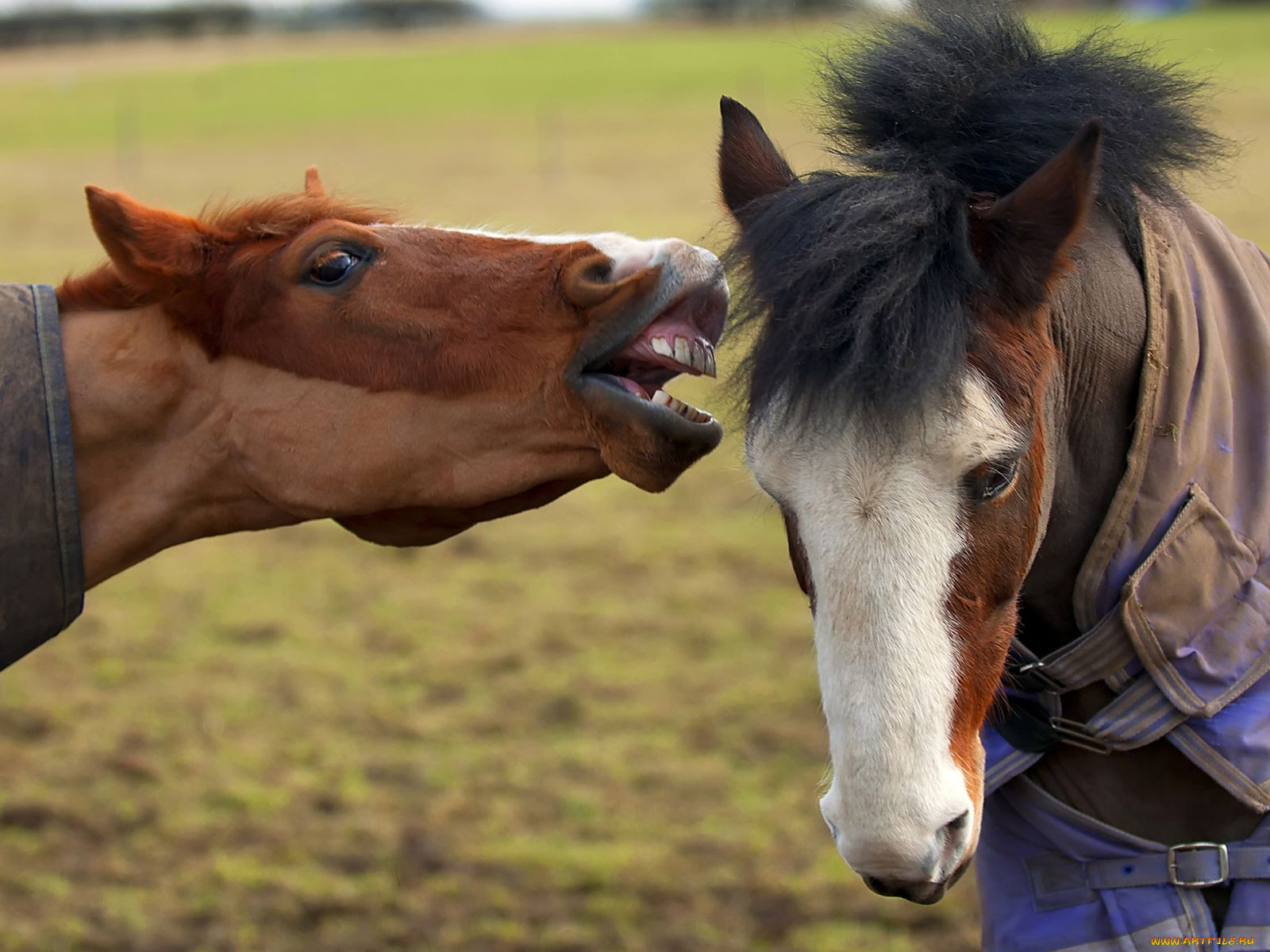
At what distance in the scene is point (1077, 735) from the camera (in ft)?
7.30

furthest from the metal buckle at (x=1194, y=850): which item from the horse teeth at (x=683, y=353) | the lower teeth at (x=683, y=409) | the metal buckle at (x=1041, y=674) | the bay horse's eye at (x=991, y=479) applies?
the horse teeth at (x=683, y=353)

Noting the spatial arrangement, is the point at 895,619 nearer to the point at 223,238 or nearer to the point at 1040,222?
the point at 1040,222

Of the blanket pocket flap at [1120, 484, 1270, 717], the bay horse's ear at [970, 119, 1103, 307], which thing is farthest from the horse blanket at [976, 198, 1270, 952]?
the bay horse's ear at [970, 119, 1103, 307]

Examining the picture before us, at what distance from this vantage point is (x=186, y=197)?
18203 millimetres

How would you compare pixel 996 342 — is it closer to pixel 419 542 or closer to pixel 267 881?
pixel 419 542

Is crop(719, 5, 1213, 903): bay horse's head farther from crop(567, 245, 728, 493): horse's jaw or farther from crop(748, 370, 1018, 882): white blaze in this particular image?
crop(567, 245, 728, 493): horse's jaw

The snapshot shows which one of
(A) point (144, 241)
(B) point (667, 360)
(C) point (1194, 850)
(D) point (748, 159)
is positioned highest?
(D) point (748, 159)

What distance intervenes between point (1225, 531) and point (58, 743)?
444cm

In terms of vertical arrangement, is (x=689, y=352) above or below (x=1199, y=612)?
above

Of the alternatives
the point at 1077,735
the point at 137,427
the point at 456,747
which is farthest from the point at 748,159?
the point at 456,747

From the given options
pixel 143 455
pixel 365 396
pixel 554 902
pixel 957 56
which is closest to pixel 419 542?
pixel 365 396

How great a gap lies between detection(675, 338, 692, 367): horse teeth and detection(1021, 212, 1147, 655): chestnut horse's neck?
65 cm

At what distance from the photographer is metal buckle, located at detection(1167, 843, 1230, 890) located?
216 centimetres

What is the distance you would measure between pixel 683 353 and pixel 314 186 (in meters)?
0.99
